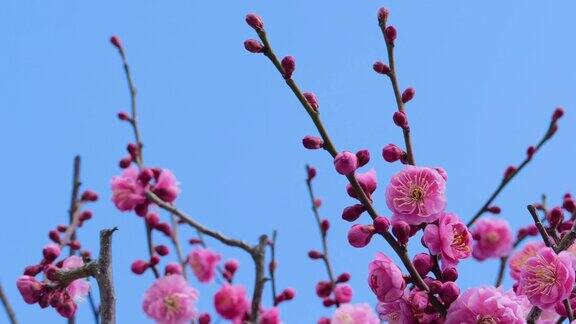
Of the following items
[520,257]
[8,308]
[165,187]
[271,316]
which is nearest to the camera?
[8,308]

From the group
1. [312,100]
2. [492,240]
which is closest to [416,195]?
[312,100]

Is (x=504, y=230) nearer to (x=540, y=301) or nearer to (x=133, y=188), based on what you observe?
(x=133, y=188)

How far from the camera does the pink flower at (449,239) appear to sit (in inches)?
63.8

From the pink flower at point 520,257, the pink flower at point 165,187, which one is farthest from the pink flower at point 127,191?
the pink flower at point 520,257

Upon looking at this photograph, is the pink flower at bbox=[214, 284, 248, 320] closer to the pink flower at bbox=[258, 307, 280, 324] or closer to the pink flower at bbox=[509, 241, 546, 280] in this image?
the pink flower at bbox=[258, 307, 280, 324]

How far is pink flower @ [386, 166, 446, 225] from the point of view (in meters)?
1.68

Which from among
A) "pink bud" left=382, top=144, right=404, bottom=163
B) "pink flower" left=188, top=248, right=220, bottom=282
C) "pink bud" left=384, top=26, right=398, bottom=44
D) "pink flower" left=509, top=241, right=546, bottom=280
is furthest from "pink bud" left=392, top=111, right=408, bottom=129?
"pink flower" left=188, top=248, right=220, bottom=282

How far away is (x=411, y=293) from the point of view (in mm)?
1632

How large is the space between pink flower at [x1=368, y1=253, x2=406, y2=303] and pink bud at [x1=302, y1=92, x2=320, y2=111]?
372mm

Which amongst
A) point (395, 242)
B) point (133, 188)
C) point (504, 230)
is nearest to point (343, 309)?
point (133, 188)

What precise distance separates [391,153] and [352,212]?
0.61 feet

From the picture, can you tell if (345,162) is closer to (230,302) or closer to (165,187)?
(165,187)

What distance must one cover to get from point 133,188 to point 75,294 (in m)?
0.78

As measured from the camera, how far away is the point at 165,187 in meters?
3.10
